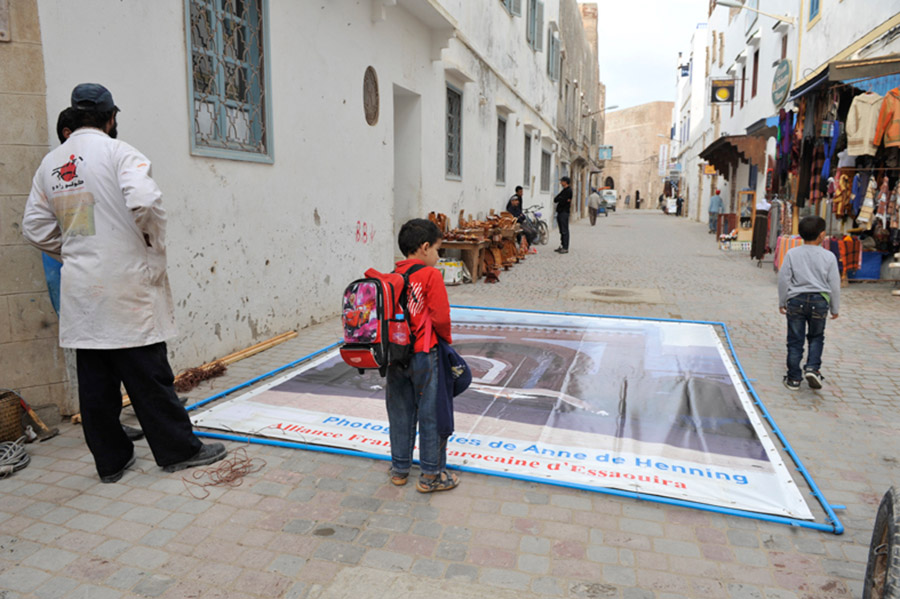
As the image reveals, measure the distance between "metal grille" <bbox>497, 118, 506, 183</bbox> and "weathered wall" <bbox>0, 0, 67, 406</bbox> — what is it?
11919 millimetres

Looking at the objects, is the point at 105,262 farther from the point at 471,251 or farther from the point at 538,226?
the point at 538,226

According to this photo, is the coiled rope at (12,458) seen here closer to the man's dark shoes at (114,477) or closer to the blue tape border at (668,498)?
the man's dark shoes at (114,477)

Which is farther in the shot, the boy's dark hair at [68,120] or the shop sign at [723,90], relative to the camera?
the shop sign at [723,90]

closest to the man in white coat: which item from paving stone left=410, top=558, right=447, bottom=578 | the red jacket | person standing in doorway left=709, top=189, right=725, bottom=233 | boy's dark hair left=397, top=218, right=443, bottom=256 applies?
boy's dark hair left=397, top=218, right=443, bottom=256

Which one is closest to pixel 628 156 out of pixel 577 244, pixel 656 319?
pixel 577 244

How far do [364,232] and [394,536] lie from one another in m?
5.50

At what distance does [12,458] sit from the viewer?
3.40m

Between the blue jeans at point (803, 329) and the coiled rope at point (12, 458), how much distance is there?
521cm

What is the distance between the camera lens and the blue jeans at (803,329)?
15.6 feet

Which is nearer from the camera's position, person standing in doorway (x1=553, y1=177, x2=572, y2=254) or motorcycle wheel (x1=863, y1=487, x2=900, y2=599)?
motorcycle wheel (x1=863, y1=487, x2=900, y2=599)

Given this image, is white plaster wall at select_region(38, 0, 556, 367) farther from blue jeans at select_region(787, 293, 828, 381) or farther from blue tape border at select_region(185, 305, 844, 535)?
blue jeans at select_region(787, 293, 828, 381)

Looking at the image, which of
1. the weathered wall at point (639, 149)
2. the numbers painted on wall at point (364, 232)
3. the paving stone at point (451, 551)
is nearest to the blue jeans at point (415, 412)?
the paving stone at point (451, 551)

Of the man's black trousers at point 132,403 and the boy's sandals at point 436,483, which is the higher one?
the man's black trousers at point 132,403

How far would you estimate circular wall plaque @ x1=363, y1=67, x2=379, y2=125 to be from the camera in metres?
7.78
